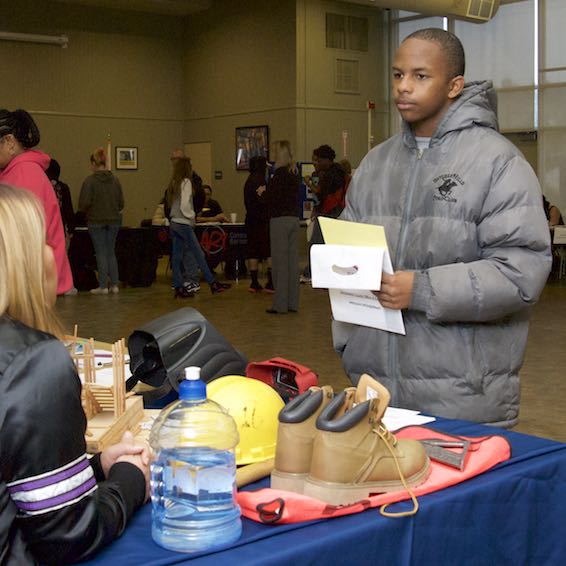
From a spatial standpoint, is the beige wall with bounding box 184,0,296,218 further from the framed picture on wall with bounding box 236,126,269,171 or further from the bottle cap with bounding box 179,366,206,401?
the bottle cap with bounding box 179,366,206,401

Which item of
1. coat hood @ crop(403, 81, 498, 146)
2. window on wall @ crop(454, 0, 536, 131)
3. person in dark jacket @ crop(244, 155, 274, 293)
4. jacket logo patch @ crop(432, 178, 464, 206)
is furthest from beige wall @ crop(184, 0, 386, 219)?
jacket logo patch @ crop(432, 178, 464, 206)

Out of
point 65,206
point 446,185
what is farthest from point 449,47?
point 65,206

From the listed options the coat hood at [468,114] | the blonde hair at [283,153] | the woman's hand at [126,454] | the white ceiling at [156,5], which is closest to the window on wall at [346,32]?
the white ceiling at [156,5]

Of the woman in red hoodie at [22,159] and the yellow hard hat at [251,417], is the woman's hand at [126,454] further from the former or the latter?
the woman in red hoodie at [22,159]

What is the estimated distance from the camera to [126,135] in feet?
60.2

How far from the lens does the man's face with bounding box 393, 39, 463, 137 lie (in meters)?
2.39

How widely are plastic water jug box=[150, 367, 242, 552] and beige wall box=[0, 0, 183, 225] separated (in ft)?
54.1

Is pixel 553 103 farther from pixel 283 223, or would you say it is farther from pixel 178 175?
pixel 283 223

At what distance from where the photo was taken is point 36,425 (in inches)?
51.6

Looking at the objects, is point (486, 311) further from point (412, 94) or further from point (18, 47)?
point (18, 47)

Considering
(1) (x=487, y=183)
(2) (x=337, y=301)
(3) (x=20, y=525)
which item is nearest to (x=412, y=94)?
(1) (x=487, y=183)

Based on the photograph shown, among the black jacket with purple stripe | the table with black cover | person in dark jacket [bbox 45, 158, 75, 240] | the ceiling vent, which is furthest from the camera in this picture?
the ceiling vent

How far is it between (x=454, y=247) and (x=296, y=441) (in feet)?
3.11

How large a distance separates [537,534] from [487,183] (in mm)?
885
